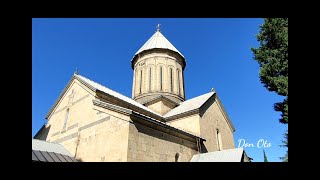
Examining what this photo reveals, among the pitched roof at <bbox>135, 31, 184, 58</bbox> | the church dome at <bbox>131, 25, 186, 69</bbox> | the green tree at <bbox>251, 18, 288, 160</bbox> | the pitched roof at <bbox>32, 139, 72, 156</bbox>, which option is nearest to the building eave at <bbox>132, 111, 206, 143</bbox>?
the pitched roof at <bbox>32, 139, 72, 156</bbox>

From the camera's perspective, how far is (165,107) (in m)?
16.4

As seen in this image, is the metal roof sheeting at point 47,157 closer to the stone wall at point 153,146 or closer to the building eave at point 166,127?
the stone wall at point 153,146

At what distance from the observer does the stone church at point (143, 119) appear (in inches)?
358

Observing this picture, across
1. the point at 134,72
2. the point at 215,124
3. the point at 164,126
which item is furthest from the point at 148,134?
the point at 134,72

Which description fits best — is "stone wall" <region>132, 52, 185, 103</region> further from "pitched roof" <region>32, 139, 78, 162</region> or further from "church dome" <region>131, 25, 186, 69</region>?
"pitched roof" <region>32, 139, 78, 162</region>

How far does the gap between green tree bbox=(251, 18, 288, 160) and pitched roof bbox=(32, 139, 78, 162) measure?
8.36 metres

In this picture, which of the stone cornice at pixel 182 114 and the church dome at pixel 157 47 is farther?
the church dome at pixel 157 47

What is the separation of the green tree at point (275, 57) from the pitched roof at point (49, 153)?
8.36m

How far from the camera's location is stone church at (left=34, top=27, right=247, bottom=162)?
9.10 metres

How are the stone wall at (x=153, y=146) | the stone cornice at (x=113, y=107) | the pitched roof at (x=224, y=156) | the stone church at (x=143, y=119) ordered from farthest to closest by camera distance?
1. the pitched roof at (x=224, y=156)
2. the stone church at (x=143, y=119)
3. the stone cornice at (x=113, y=107)
4. the stone wall at (x=153, y=146)

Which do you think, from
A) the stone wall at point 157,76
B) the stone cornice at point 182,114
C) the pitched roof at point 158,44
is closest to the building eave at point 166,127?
the stone cornice at point 182,114
